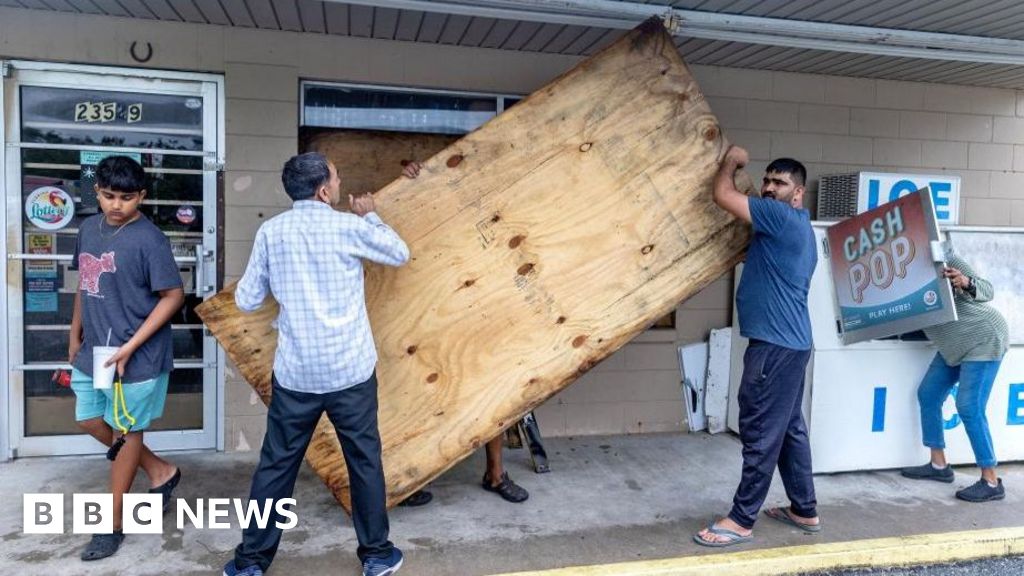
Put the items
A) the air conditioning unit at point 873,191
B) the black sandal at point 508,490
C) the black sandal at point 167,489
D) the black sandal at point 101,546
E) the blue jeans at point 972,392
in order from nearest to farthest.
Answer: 1. the black sandal at point 101,546
2. the black sandal at point 167,489
3. the black sandal at point 508,490
4. the blue jeans at point 972,392
5. the air conditioning unit at point 873,191

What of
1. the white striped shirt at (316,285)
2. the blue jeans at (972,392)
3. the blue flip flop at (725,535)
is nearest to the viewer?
the white striped shirt at (316,285)

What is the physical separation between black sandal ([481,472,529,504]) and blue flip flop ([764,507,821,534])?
1304mm

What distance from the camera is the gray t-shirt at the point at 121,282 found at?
296 cm

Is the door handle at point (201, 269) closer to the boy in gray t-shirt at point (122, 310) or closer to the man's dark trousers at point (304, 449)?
the boy in gray t-shirt at point (122, 310)

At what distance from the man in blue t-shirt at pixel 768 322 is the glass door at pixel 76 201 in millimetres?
3165

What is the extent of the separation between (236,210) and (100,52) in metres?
1.19

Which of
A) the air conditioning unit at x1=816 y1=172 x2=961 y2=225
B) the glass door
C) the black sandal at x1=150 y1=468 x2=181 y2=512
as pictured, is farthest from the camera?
the air conditioning unit at x1=816 y1=172 x2=961 y2=225

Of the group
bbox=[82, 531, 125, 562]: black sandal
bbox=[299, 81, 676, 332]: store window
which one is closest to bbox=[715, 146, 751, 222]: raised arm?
bbox=[299, 81, 676, 332]: store window

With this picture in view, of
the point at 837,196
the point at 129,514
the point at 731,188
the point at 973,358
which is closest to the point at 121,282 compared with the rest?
the point at 129,514

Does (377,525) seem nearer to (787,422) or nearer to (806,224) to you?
(787,422)

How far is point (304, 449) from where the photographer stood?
279cm

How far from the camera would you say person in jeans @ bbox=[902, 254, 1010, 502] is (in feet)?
12.4

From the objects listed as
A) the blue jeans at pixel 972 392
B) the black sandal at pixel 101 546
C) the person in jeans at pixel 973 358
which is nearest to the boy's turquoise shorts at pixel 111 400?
the black sandal at pixel 101 546

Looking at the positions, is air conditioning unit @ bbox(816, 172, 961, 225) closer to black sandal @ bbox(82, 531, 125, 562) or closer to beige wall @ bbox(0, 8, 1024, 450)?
beige wall @ bbox(0, 8, 1024, 450)
